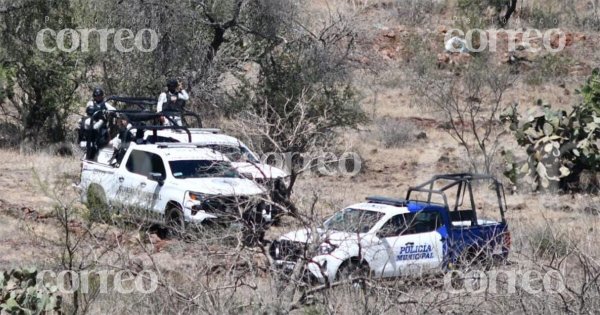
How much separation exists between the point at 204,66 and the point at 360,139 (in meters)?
5.04

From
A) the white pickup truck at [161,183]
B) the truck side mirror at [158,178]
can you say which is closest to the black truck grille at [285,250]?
the white pickup truck at [161,183]

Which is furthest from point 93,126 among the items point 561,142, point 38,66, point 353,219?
point 561,142

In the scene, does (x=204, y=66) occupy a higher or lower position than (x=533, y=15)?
lower

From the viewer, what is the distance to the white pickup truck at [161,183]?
15.2m

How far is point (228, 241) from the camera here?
38.1 ft

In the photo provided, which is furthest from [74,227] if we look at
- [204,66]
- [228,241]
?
[204,66]

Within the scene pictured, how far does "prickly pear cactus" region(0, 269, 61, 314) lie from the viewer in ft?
34.1

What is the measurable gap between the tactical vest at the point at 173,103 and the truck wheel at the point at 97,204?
3.56m

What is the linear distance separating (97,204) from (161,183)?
63.9 inches

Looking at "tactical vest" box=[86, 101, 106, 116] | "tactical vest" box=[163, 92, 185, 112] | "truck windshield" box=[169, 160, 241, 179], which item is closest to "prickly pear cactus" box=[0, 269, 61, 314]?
"truck windshield" box=[169, 160, 241, 179]

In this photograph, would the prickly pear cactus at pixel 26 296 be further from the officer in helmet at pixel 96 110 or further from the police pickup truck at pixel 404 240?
the officer in helmet at pixel 96 110

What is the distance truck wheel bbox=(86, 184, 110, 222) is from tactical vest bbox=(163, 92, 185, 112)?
140 inches

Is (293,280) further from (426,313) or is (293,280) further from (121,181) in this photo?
(121,181)

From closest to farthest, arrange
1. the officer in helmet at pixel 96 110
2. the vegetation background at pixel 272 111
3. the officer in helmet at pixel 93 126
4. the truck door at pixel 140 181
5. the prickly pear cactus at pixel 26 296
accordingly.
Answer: the prickly pear cactus at pixel 26 296
the vegetation background at pixel 272 111
the truck door at pixel 140 181
the officer in helmet at pixel 93 126
the officer in helmet at pixel 96 110
